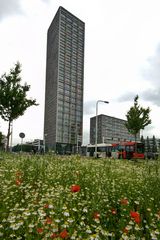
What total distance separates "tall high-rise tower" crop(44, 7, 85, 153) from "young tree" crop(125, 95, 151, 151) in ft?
301

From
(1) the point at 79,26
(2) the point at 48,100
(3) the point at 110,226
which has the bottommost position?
(3) the point at 110,226

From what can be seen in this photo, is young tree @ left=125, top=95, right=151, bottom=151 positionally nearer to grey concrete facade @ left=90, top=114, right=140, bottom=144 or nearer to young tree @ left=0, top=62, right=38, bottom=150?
young tree @ left=0, top=62, right=38, bottom=150

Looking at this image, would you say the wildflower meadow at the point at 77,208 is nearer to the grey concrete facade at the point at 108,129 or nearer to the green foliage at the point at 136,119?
the green foliage at the point at 136,119

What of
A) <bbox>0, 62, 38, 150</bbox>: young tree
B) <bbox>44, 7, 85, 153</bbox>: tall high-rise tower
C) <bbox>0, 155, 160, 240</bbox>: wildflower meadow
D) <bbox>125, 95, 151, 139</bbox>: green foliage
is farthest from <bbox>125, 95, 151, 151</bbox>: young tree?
<bbox>44, 7, 85, 153</bbox>: tall high-rise tower

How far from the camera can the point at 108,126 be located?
16862 centimetres

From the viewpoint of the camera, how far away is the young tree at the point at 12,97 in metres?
19.3

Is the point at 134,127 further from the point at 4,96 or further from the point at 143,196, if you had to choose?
the point at 143,196

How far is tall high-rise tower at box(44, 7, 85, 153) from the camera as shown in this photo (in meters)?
124

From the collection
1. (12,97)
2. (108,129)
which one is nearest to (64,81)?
(108,129)

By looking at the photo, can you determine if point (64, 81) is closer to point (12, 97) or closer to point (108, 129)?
point (108, 129)

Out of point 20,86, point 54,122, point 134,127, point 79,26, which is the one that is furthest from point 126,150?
point 79,26

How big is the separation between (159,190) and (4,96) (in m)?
16.2

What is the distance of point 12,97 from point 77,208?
1643cm

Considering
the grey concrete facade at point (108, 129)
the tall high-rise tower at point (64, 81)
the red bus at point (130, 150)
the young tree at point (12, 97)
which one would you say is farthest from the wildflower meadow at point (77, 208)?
the grey concrete facade at point (108, 129)
